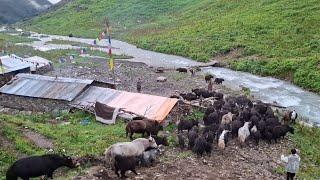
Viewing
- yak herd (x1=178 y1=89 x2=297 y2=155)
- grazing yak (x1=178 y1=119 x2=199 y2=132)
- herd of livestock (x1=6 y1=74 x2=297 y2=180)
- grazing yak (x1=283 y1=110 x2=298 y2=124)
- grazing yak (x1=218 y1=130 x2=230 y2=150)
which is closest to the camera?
herd of livestock (x1=6 y1=74 x2=297 y2=180)

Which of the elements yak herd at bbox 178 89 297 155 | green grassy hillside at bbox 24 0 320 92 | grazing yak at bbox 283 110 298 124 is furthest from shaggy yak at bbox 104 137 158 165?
green grassy hillside at bbox 24 0 320 92

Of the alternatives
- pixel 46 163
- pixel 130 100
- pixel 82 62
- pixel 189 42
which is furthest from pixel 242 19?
pixel 46 163

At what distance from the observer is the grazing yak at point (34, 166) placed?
12.3 metres

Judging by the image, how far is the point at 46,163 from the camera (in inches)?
502

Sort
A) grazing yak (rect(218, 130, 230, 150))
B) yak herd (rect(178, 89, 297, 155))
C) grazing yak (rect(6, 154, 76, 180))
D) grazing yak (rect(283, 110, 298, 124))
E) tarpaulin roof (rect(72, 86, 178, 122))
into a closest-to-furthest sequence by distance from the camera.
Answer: grazing yak (rect(6, 154, 76, 180)) → yak herd (rect(178, 89, 297, 155)) → grazing yak (rect(218, 130, 230, 150)) → tarpaulin roof (rect(72, 86, 178, 122)) → grazing yak (rect(283, 110, 298, 124))

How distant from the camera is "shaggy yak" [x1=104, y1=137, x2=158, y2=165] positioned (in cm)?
1343

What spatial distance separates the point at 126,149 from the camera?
44.8 feet

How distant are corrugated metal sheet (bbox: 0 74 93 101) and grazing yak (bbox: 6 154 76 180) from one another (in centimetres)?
959

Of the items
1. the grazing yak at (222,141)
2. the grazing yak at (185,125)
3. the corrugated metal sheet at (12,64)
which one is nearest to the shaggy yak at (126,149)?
the grazing yak at (222,141)

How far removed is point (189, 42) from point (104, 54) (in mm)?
8732

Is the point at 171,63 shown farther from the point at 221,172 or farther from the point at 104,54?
the point at 221,172

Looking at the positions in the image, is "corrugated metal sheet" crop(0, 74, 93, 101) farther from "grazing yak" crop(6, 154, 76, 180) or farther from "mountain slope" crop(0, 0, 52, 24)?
"mountain slope" crop(0, 0, 52, 24)

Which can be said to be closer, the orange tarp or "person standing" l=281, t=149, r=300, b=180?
"person standing" l=281, t=149, r=300, b=180

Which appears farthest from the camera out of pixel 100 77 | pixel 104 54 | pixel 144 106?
pixel 104 54
